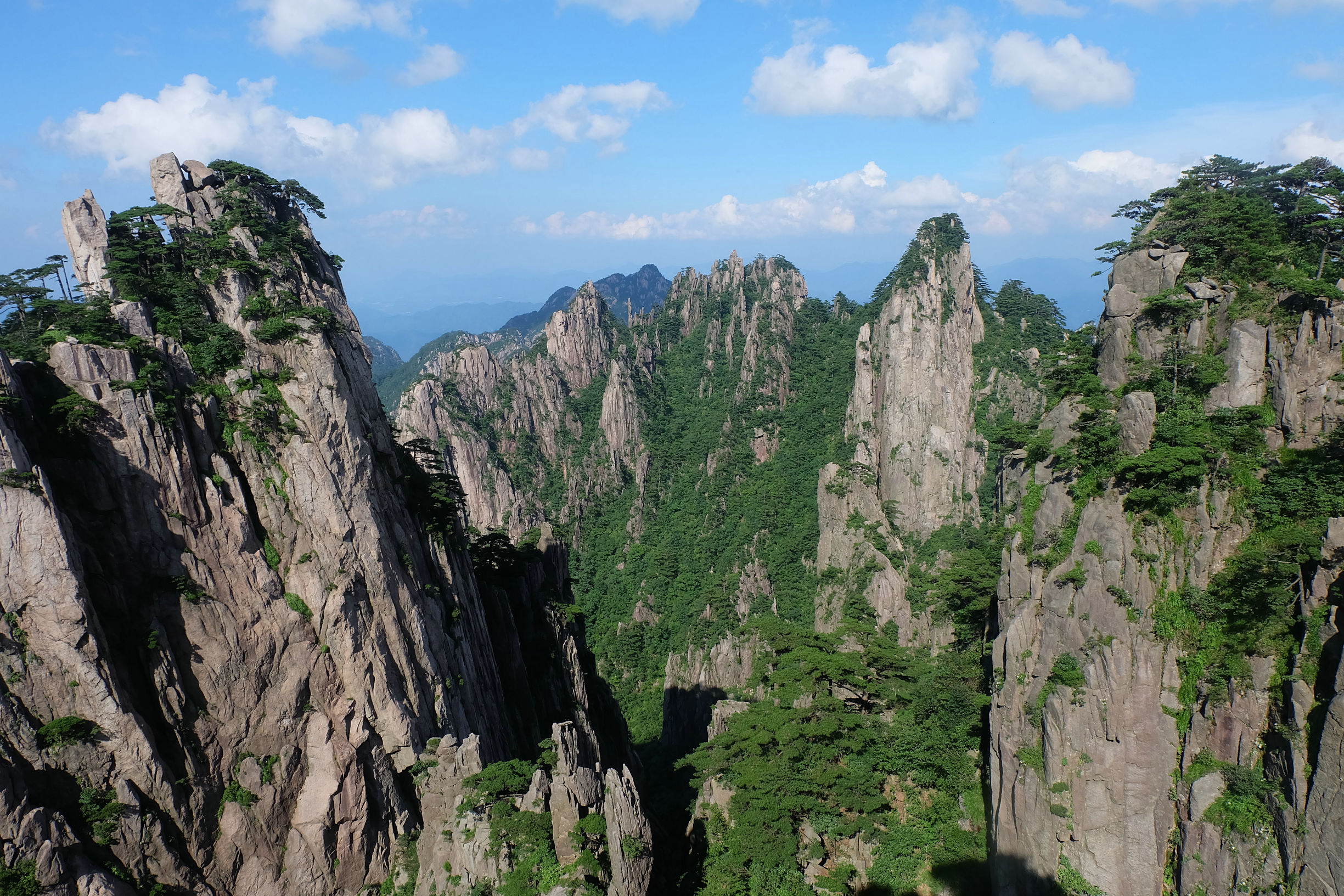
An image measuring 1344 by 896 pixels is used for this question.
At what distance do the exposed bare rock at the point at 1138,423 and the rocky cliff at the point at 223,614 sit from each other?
22409mm

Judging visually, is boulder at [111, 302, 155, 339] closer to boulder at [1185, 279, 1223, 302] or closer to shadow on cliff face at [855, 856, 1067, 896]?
shadow on cliff face at [855, 856, 1067, 896]

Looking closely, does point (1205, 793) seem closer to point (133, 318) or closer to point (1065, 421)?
point (1065, 421)

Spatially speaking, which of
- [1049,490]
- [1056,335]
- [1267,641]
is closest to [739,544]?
[1056,335]

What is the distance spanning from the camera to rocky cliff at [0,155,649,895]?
2136cm

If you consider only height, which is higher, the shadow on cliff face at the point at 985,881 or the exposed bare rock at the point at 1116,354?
the exposed bare rock at the point at 1116,354

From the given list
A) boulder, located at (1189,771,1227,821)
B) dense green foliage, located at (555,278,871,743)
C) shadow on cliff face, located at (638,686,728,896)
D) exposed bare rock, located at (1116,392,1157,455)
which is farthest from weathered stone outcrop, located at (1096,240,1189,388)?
dense green foliage, located at (555,278,871,743)

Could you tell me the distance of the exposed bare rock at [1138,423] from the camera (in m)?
25.8

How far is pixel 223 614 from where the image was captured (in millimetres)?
25750

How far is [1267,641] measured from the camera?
21281 mm

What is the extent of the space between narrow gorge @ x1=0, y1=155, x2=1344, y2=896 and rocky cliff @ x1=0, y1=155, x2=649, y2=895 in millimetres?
121

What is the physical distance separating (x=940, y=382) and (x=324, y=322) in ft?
200

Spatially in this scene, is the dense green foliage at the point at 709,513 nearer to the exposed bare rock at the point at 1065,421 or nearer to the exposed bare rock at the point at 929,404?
Result: the exposed bare rock at the point at 929,404

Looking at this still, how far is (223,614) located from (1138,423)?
34.7 metres

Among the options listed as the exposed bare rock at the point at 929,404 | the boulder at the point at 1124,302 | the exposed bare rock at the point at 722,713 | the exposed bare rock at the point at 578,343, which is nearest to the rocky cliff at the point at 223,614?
the exposed bare rock at the point at 722,713
